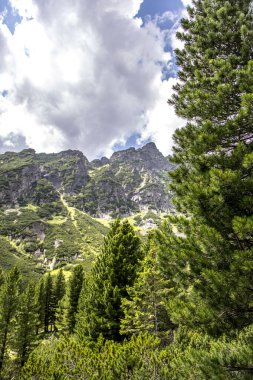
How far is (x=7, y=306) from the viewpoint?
30.6 meters

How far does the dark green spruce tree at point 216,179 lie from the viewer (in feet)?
20.4

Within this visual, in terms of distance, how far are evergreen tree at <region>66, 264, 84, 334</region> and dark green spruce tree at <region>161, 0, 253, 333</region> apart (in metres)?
44.5

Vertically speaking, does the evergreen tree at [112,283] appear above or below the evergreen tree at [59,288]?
below

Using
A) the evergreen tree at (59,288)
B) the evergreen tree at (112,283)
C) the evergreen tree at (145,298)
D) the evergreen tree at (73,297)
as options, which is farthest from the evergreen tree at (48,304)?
the evergreen tree at (145,298)

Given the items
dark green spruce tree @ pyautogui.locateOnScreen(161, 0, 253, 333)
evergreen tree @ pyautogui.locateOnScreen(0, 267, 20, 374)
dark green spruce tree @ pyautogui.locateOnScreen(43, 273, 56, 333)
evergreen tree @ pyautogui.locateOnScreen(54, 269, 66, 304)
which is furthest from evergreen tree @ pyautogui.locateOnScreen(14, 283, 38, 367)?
dark green spruce tree @ pyautogui.locateOnScreen(161, 0, 253, 333)

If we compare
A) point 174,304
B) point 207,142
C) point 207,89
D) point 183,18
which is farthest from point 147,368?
point 183,18

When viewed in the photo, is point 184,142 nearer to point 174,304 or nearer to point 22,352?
point 174,304

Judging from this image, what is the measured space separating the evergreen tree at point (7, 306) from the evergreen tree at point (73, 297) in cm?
1682

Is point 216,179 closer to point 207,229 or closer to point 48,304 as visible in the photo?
point 207,229

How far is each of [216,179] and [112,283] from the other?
14676 mm

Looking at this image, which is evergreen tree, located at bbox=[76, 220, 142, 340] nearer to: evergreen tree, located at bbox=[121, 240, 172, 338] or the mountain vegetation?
evergreen tree, located at bbox=[121, 240, 172, 338]

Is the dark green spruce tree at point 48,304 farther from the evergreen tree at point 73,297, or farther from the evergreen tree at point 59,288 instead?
the evergreen tree at point 73,297

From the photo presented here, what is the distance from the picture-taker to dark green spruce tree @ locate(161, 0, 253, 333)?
245 inches

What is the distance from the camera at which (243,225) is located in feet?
18.0
